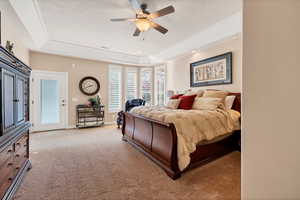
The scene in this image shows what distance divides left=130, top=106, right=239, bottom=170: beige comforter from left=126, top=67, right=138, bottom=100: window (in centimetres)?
393

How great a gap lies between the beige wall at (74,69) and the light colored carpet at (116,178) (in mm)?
2658

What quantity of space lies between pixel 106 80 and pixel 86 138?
2747 millimetres

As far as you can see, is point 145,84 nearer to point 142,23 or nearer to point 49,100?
point 49,100

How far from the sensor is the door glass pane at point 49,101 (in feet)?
16.4

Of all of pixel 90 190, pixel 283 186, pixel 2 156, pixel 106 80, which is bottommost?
pixel 90 190

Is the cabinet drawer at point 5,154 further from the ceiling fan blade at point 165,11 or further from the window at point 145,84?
the window at point 145,84

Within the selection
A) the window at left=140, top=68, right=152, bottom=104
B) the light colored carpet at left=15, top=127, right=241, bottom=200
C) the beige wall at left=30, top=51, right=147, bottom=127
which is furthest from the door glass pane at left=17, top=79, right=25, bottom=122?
the window at left=140, top=68, right=152, bottom=104

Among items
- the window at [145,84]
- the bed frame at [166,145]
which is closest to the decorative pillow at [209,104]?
the bed frame at [166,145]

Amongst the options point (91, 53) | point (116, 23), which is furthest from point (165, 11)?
point (91, 53)

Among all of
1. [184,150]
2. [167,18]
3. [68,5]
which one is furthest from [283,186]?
[68,5]

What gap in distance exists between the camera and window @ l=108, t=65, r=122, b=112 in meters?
6.24

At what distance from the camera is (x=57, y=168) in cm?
243

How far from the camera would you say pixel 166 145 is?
2.28m

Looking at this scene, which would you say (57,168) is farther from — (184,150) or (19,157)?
(184,150)
